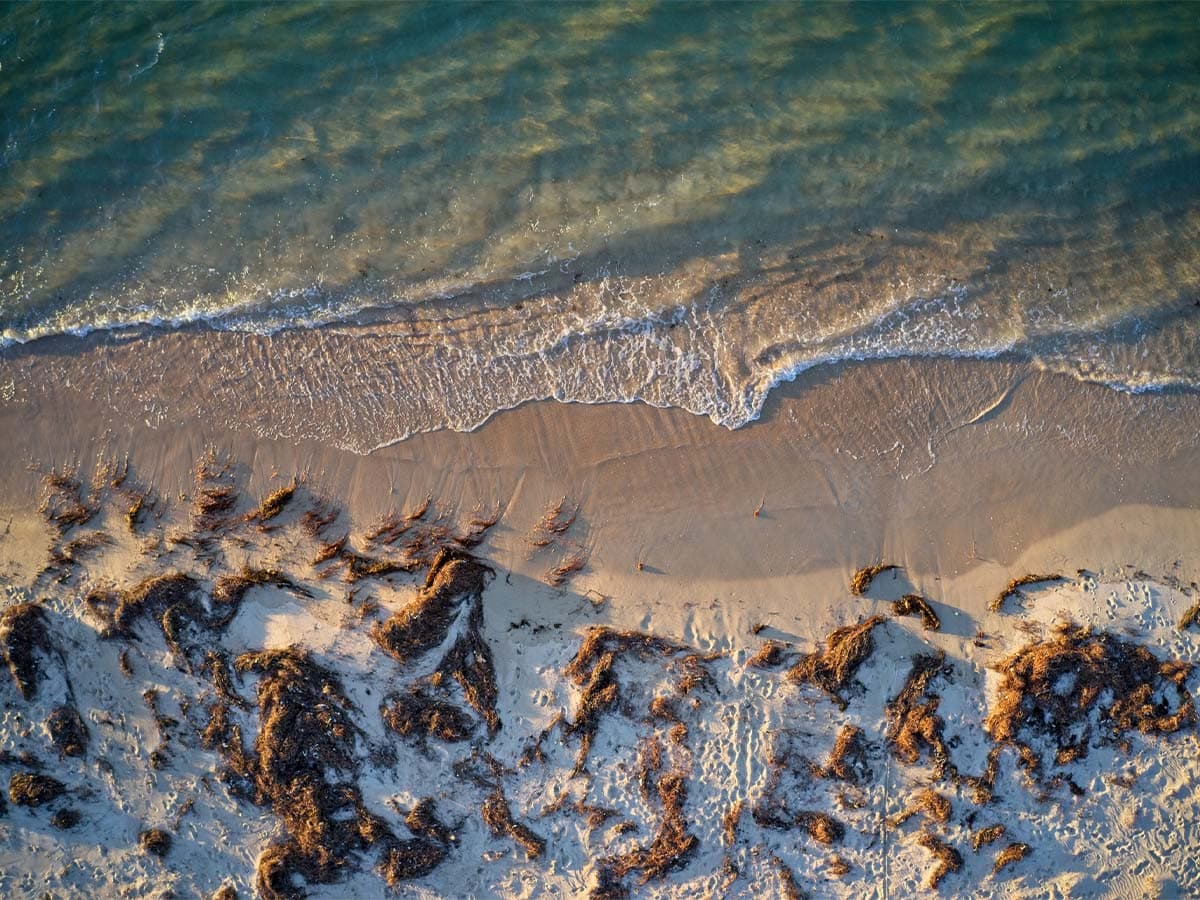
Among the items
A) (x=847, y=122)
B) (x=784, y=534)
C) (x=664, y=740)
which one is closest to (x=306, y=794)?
(x=664, y=740)

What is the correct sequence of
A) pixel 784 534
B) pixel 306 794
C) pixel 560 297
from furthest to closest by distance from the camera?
pixel 560 297
pixel 784 534
pixel 306 794

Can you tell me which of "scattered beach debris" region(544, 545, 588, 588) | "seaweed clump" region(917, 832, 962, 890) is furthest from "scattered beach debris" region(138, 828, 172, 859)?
"seaweed clump" region(917, 832, 962, 890)

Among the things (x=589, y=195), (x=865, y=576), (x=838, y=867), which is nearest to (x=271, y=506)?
(x=589, y=195)

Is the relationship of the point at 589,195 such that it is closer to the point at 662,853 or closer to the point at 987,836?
the point at 662,853

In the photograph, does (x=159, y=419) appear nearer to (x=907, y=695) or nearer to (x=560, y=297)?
(x=560, y=297)

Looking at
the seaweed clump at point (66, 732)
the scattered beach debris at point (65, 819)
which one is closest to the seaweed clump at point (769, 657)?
the seaweed clump at point (66, 732)

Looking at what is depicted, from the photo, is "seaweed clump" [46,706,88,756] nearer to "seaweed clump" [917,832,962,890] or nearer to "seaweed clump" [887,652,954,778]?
"seaweed clump" [887,652,954,778]
